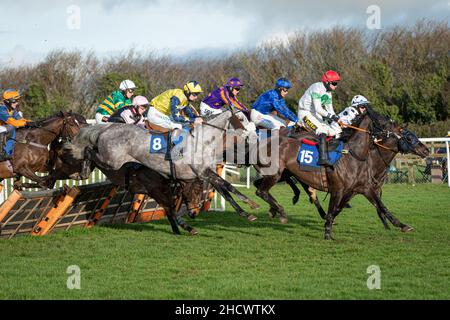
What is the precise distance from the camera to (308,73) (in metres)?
31.3

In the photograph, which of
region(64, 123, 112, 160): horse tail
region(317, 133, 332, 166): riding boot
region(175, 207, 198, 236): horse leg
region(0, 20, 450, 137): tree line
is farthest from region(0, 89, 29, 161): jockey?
region(0, 20, 450, 137): tree line

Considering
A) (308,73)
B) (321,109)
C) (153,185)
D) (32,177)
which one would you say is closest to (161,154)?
(153,185)

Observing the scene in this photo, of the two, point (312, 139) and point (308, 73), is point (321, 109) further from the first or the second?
point (308, 73)

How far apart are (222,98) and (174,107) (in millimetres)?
1210

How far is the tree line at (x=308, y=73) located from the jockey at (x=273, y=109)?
1407 centimetres

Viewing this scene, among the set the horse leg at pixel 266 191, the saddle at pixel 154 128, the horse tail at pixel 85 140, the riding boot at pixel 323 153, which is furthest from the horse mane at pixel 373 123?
the horse tail at pixel 85 140

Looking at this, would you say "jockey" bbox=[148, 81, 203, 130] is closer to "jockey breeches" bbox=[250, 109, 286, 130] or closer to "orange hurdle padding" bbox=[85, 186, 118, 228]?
"jockey breeches" bbox=[250, 109, 286, 130]

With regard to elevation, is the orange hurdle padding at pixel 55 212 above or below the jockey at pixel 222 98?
below

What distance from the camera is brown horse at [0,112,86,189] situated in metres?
11.3

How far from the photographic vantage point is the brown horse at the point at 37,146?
11.3m

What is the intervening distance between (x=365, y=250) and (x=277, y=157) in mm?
2029

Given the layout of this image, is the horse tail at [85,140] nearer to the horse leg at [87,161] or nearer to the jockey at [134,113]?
the horse leg at [87,161]

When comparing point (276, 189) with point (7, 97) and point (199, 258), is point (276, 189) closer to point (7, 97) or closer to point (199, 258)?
point (7, 97)

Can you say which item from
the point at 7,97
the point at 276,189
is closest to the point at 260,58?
the point at 276,189
